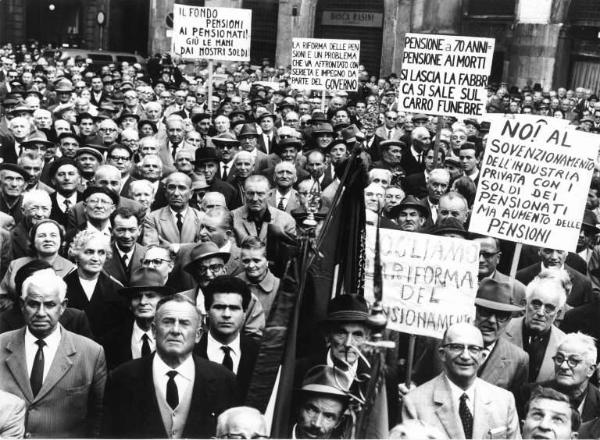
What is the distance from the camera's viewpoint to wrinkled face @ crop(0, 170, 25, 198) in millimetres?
8609

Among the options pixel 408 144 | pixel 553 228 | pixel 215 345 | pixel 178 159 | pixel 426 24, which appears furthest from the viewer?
pixel 426 24

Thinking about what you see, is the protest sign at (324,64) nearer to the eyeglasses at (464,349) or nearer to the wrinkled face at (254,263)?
the wrinkled face at (254,263)

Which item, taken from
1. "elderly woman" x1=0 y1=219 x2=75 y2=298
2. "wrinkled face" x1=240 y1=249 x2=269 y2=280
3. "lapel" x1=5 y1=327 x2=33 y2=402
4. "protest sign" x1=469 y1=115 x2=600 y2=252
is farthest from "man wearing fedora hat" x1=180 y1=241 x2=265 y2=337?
"protest sign" x1=469 y1=115 x2=600 y2=252

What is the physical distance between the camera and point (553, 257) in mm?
7625

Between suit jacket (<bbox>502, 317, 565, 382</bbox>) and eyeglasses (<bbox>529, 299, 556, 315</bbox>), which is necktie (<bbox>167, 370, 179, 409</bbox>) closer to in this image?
suit jacket (<bbox>502, 317, 565, 382</bbox>)

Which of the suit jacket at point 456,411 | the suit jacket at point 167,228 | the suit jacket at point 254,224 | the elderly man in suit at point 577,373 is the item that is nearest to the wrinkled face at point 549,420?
the suit jacket at point 456,411

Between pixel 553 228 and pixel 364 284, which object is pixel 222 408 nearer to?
pixel 364 284

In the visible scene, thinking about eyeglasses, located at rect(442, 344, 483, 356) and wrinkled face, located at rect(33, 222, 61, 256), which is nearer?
eyeglasses, located at rect(442, 344, 483, 356)

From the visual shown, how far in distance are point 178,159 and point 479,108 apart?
3.62 m

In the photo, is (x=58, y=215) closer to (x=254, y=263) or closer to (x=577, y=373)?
(x=254, y=263)

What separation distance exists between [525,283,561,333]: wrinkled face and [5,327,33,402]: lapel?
3222mm

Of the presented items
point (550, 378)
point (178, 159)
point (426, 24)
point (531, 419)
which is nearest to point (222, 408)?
point (531, 419)

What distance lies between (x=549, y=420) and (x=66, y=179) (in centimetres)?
567

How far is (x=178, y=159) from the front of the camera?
408 inches
